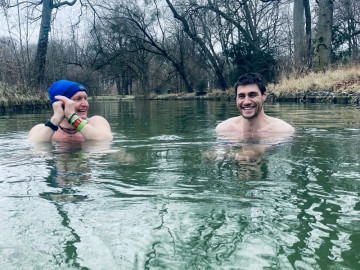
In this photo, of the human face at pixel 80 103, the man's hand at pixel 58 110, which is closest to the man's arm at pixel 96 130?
the human face at pixel 80 103

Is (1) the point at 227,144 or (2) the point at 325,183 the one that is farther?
(1) the point at 227,144

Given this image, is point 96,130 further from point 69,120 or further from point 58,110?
point 58,110

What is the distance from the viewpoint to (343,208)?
6.51ft

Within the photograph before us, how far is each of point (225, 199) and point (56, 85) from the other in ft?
11.1

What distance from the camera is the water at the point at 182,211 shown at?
4.80ft

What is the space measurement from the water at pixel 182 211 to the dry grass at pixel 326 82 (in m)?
10.3

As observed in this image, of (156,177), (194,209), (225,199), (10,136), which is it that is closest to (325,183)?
(225,199)

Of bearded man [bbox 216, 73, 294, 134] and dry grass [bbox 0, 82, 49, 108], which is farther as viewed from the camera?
dry grass [bbox 0, 82, 49, 108]

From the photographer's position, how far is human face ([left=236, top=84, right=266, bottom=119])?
5230 mm

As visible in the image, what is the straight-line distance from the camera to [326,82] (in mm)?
14000

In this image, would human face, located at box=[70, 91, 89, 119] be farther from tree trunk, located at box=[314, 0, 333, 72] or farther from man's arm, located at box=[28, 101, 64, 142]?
tree trunk, located at box=[314, 0, 333, 72]

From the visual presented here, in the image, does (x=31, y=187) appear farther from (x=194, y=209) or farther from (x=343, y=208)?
(x=343, y=208)

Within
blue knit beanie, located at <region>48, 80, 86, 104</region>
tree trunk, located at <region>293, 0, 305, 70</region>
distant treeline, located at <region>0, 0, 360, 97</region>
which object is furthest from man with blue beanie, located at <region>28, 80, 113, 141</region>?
tree trunk, located at <region>293, 0, 305, 70</region>

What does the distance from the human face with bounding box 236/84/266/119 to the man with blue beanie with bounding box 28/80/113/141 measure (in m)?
2.03
